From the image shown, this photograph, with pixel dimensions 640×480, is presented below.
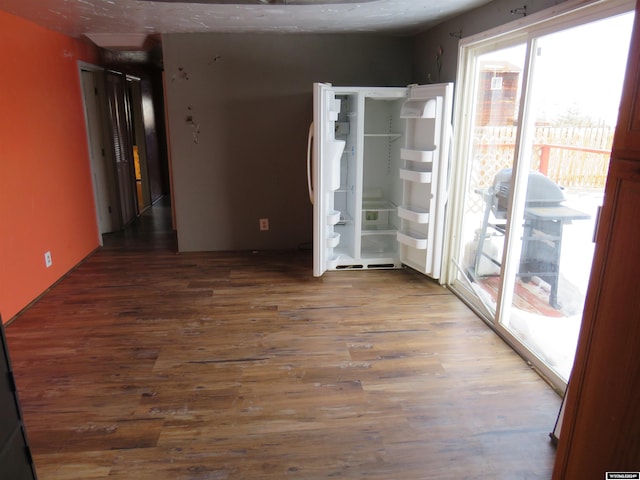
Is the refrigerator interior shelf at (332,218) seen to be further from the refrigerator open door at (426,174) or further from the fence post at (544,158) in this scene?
the fence post at (544,158)

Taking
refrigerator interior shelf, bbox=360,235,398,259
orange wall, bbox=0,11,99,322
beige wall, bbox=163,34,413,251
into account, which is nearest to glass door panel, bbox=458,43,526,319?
refrigerator interior shelf, bbox=360,235,398,259

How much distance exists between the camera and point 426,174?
11.9ft

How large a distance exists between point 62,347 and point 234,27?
2.90 metres

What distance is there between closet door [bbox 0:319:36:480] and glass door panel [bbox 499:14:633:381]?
8.11ft

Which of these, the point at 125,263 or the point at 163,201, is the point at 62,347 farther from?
the point at 163,201

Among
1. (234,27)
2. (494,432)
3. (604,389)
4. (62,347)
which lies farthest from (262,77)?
(604,389)

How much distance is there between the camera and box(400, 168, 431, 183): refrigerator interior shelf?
3.63 meters

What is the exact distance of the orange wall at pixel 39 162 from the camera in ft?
10.4

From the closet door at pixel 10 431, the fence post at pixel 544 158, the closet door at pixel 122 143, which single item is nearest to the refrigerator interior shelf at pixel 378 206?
the fence post at pixel 544 158

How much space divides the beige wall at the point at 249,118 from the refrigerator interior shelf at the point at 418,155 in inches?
44.8

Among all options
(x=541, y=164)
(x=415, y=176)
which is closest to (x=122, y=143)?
(x=415, y=176)

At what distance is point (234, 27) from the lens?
155 inches

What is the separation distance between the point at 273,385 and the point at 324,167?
1.85 meters

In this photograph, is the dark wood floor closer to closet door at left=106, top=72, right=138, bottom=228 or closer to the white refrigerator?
the white refrigerator
